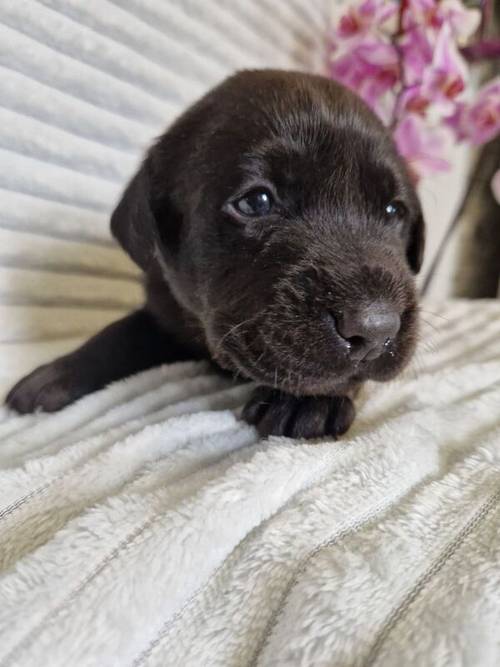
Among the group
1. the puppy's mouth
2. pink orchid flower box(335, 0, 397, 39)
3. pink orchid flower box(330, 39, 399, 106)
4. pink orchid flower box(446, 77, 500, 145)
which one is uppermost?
pink orchid flower box(335, 0, 397, 39)

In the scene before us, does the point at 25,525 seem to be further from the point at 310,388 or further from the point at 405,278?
the point at 405,278

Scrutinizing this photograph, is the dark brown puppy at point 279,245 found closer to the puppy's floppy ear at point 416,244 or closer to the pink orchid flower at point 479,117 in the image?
the puppy's floppy ear at point 416,244

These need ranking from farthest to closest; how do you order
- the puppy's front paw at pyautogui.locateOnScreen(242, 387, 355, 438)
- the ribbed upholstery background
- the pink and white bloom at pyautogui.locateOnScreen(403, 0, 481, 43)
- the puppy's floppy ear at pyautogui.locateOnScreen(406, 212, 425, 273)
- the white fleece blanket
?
the pink and white bloom at pyautogui.locateOnScreen(403, 0, 481, 43), the ribbed upholstery background, the puppy's floppy ear at pyautogui.locateOnScreen(406, 212, 425, 273), the puppy's front paw at pyautogui.locateOnScreen(242, 387, 355, 438), the white fleece blanket

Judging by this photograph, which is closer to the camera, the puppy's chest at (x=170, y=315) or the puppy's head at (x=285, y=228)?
the puppy's head at (x=285, y=228)

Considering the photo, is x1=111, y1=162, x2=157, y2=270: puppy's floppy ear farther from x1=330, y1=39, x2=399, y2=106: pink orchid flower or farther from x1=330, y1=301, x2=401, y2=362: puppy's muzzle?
x1=330, y1=39, x2=399, y2=106: pink orchid flower

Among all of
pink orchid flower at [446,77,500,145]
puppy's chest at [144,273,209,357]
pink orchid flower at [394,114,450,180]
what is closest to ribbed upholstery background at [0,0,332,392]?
puppy's chest at [144,273,209,357]

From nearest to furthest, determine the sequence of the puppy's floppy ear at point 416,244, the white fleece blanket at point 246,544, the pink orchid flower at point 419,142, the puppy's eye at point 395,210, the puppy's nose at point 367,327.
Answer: the white fleece blanket at point 246,544 < the puppy's nose at point 367,327 < the puppy's eye at point 395,210 < the puppy's floppy ear at point 416,244 < the pink orchid flower at point 419,142

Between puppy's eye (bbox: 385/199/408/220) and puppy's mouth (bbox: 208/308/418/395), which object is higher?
puppy's eye (bbox: 385/199/408/220)

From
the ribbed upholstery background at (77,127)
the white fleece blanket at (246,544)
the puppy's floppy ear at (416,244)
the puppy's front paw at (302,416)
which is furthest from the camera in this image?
the ribbed upholstery background at (77,127)

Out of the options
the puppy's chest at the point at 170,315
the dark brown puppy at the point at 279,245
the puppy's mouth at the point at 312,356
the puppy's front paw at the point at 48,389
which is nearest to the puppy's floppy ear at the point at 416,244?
the dark brown puppy at the point at 279,245
